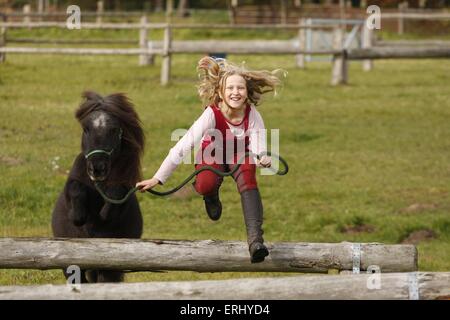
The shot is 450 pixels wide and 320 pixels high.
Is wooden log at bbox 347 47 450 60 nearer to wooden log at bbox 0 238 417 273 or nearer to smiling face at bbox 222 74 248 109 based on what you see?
smiling face at bbox 222 74 248 109

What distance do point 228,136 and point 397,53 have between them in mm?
17121

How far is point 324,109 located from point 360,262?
14204 millimetres

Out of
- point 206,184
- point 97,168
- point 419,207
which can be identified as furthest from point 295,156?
point 206,184

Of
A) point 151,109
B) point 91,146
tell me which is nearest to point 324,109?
point 151,109

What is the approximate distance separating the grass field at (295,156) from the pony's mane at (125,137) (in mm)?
1885

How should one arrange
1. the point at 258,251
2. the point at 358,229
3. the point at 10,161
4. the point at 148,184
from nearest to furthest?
the point at 258,251 < the point at 148,184 < the point at 358,229 < the point at 10,161

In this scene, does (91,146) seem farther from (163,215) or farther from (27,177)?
(27,177)

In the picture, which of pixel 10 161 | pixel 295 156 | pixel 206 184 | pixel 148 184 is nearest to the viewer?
pixel 148 184

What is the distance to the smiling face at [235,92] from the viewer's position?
6.50 meters


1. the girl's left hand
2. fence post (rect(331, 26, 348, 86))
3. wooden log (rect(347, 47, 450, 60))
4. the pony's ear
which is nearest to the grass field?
fence post (rect(331, 26, 348, 86))

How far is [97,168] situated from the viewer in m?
6.81

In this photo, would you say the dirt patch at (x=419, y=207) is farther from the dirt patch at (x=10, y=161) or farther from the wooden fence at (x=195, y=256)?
the wooden fence at (x=195, y=256)

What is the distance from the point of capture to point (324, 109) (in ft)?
67.3

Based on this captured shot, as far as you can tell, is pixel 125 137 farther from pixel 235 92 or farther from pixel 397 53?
pixel 397 53
